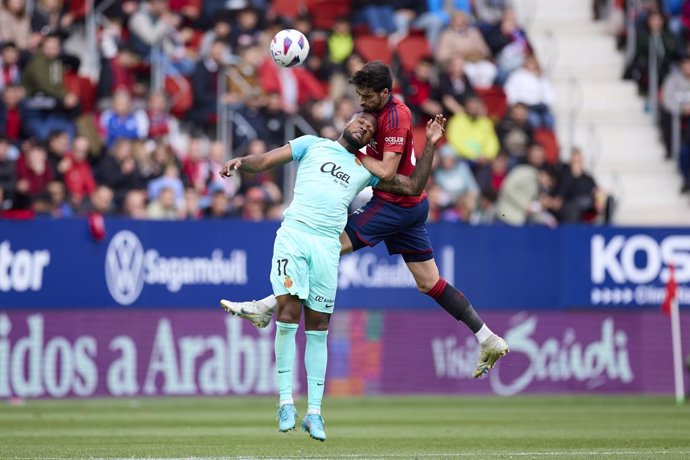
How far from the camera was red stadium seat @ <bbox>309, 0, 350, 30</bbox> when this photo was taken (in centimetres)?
2597

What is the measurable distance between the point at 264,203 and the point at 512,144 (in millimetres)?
4916

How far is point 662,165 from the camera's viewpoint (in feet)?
90.4

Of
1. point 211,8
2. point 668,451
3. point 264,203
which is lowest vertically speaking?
point 668,451

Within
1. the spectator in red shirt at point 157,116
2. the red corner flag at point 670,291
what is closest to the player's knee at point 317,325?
the red corner flag at point 670,291

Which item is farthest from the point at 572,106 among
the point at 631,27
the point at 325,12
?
the point at 325,12

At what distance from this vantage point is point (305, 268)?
41.5 feet

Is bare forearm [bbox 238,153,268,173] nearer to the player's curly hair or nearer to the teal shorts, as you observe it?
the teal shorts

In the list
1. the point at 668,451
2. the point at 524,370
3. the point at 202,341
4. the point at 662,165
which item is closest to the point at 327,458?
the point at 668,451

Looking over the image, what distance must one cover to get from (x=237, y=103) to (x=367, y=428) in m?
9.22

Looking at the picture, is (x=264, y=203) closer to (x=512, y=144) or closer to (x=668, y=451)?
(x=512, y=144)

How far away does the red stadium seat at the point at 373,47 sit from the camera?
84.2 ft

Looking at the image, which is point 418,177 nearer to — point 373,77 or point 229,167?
point 373,77

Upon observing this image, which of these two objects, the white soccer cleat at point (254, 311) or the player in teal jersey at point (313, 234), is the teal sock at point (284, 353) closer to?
the player in teal jersey at point (313, 234)

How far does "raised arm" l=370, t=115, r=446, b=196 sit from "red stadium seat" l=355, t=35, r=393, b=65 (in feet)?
40.9
